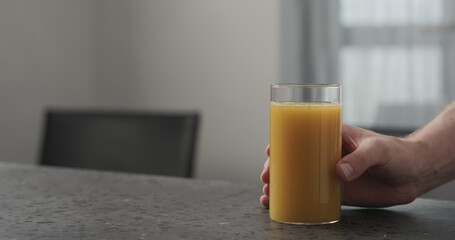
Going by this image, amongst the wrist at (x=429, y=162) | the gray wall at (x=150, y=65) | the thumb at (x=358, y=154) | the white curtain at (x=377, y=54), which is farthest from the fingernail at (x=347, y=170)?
the gray wall at (x=150, y=65)

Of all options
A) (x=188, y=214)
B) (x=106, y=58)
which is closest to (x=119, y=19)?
(x=106, y=58)

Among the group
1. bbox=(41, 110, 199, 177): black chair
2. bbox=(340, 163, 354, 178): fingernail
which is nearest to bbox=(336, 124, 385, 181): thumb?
bbox=(340, 163, 354, 178): fingernail

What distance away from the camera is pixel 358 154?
811mm

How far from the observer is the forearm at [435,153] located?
0.93 metres

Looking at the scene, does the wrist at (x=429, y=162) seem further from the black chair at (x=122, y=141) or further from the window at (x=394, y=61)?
the window at (x=394, y=61)

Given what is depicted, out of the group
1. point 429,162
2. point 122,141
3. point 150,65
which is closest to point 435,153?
point 429,162

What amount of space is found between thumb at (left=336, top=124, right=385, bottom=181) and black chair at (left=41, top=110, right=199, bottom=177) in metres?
0.89

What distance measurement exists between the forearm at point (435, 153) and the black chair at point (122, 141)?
0.83 m

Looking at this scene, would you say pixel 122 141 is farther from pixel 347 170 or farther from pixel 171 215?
pixel 347 170

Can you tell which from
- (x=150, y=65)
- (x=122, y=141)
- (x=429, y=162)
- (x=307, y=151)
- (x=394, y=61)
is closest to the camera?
(x=307, y=151)

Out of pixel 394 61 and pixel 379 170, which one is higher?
pixel 394 61

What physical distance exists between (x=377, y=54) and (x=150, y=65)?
47.3 inches

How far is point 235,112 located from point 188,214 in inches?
96.7

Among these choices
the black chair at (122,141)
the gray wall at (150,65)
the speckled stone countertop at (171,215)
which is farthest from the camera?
the gray wall at (150,65)
